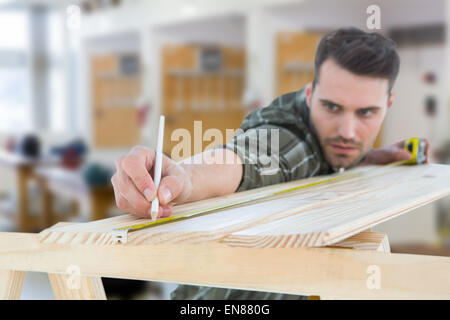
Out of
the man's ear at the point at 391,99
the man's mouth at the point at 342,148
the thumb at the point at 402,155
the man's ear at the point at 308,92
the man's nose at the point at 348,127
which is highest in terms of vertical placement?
the man's ear at the point at 308,92

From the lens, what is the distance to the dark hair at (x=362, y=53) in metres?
0.42

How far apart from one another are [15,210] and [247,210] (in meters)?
2.13

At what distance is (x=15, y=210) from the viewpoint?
2.23m

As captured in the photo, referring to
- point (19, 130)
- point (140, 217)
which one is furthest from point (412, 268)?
point (19, 130)

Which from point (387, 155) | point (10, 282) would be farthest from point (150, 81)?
point (10, 282)

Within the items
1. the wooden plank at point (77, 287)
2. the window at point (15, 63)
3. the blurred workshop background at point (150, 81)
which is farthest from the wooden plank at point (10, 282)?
the window at point (15, 63)

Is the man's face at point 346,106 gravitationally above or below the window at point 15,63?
below

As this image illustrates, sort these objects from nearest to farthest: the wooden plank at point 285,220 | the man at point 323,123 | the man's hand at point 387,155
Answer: the wooden plank at point 285,220 → the man at point 323,123 → the man's hand at point 387,155

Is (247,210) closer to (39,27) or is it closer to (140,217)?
(140,217)

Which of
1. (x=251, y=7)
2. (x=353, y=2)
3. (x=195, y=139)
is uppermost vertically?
(x=251, y=7)

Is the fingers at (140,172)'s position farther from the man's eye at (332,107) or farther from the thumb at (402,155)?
the thumb at (402,155)

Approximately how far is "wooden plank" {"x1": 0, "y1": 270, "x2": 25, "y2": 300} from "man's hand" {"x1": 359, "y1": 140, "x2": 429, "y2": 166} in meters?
0.32

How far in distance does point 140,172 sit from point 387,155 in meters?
0.30
